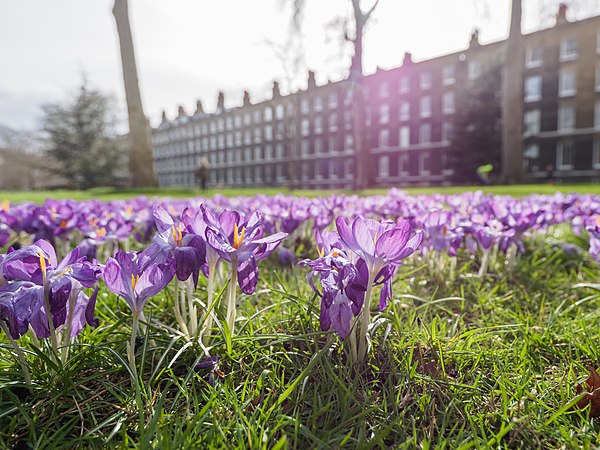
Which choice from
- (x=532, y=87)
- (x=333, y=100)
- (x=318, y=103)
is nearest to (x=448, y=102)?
(x=532, y=87)

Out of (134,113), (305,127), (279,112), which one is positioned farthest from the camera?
(279,112)

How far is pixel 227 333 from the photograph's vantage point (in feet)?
4.11

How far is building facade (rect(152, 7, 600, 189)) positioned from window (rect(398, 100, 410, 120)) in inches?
3.6

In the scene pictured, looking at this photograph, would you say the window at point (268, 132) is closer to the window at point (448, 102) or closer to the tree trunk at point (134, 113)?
the window at point (448, 102)

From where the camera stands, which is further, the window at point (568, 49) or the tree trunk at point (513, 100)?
the window at point (568, 49)

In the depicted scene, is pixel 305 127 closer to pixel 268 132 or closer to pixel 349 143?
pixel 349 143

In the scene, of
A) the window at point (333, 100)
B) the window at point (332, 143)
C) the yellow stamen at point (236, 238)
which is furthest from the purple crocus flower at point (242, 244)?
the window at point (333, 100)

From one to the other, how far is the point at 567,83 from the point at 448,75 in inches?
345

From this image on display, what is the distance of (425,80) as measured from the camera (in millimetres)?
35562

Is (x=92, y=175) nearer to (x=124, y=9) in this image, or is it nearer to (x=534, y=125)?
(x=124, y=9)

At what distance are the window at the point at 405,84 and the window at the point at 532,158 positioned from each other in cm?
1175

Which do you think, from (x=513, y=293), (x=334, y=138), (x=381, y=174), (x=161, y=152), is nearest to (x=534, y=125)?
(x=381, y=174)

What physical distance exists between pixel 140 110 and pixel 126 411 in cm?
1379

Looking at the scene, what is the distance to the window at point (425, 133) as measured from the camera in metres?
35.2
